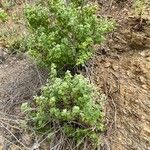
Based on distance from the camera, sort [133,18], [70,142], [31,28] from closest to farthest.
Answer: [70,142], [31,28], [133,18]

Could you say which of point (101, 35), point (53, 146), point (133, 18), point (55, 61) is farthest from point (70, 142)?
point (133, 18)

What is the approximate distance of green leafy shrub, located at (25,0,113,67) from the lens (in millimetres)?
3164

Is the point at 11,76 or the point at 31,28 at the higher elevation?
the point at 31,28

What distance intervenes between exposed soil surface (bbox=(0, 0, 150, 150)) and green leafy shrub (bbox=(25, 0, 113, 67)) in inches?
11.4

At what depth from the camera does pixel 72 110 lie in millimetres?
2764

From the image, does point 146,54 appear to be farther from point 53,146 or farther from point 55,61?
point 53,146

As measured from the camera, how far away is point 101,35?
3.30 meters

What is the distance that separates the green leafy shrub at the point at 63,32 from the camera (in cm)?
316

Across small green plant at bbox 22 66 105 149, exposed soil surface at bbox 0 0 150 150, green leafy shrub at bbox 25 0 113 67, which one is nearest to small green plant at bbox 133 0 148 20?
exposed soil surface at bbox 0 0 150 150

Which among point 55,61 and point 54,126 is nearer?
point 54,126

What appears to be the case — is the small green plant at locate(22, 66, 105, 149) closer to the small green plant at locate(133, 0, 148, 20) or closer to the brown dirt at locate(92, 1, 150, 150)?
the brown dirt at locate(92, 1, 150, 150)

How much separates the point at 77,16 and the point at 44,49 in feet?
1.36

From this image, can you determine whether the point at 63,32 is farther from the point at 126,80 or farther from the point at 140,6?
the point at 140,6

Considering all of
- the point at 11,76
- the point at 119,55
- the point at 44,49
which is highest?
the point at 44,49
